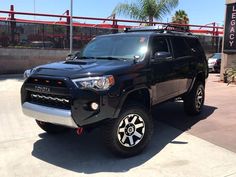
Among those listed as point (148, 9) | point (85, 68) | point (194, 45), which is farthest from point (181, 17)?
point (85, 68)

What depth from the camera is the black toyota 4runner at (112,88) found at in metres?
4.43

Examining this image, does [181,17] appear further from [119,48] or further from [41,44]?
[119,48]

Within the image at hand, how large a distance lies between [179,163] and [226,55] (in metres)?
9.90

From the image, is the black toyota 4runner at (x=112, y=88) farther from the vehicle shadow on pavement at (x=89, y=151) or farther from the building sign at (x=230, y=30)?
the building sign at (x=230, y=30)

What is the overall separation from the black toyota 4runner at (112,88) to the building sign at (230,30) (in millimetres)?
7707

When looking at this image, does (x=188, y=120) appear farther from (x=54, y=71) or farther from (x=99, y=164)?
(x=54, y=71)

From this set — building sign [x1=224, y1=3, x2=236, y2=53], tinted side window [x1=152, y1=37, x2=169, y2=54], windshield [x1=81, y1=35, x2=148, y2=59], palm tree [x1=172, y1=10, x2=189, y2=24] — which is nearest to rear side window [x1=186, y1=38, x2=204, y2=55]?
tinted side window [x1=152, y1=37, x2=169, y2=54]

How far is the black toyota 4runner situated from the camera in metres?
4.43

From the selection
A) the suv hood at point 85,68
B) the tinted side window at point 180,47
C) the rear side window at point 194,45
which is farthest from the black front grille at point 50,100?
the rear side window at point 194,45

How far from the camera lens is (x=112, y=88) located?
456 cm

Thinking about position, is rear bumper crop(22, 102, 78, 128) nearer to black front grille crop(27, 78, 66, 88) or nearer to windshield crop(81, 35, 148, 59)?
black front grille crop(27, 78, 66, 88)

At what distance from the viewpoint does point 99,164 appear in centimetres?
468

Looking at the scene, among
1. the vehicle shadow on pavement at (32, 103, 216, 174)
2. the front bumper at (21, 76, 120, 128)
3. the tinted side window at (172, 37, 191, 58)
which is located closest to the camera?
the front bumper at (21, 76, 120, 128)

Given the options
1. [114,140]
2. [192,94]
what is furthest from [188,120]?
[114,140]
